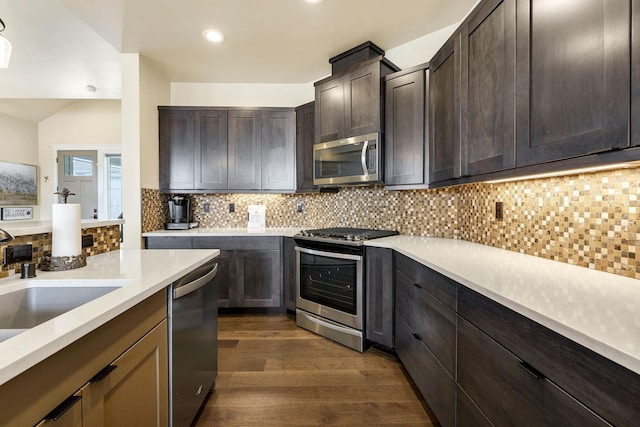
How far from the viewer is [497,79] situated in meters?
1.45

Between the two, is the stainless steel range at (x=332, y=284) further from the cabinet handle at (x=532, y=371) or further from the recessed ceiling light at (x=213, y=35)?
the recessed ceiling light at (x=213, y=35)

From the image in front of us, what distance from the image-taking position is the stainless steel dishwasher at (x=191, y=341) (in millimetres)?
1307

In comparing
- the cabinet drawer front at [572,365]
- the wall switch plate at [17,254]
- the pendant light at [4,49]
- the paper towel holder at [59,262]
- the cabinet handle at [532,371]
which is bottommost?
the cabinet handle at [532,371]

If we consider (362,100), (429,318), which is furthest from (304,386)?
(362,100)

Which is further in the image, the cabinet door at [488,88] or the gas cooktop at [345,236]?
the gas cooktop at [345,236]

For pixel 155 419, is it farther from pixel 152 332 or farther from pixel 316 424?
pixel 316 424

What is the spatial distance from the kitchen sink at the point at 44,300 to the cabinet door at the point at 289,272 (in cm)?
197

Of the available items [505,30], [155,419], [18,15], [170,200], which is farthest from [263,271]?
[18,15]

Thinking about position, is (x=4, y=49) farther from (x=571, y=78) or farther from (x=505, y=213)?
(x=505, y=213)

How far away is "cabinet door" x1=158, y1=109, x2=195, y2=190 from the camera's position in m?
3.31

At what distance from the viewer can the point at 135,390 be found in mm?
1023

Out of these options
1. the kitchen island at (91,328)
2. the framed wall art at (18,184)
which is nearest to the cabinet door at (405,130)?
the kitchen island at (91,328)

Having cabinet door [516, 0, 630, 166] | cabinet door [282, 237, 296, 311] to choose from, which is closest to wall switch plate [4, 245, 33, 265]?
cabinet door [282, 237, 296, 311]

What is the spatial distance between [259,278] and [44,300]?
2088 millimetres
